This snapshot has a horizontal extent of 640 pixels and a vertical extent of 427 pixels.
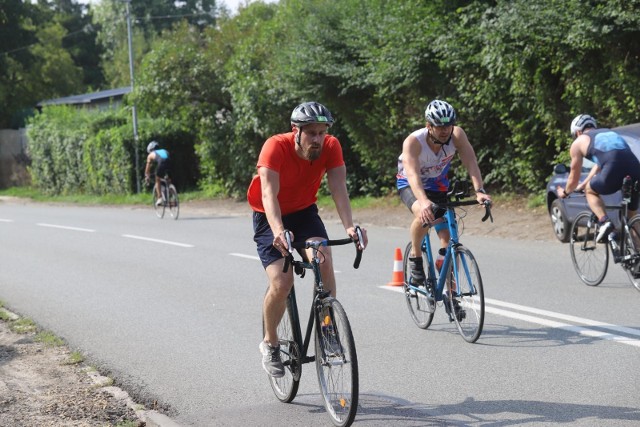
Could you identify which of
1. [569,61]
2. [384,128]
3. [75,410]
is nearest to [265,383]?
[75,410]

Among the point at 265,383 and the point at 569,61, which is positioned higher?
the point at 569,61

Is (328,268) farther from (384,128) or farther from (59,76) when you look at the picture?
(59,76)

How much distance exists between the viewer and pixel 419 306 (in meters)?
8.15

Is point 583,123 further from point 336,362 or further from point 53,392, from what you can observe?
point 53,392

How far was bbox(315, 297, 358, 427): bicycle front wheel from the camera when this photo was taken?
5.04 m

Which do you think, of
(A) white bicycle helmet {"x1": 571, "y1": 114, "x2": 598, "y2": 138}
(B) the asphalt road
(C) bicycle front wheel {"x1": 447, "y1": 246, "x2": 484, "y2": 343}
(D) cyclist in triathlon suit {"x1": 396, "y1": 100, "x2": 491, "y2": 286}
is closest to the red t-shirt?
(B) the asphalt road

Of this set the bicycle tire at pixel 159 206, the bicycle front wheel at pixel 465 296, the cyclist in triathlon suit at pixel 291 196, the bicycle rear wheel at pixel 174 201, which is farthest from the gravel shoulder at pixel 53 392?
the bicycle tire at pixel 159 206

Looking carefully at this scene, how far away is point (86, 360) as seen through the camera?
7480 millimetres

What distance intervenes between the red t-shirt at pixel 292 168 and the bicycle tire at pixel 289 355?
547 millimetres

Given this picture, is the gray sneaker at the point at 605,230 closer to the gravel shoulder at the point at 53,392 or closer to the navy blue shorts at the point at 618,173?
the navy blue shorts at the point at 618,173

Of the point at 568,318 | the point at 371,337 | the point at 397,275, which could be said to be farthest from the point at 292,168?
the point at 397,275

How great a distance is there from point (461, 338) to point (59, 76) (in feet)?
220

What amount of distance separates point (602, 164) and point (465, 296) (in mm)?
2767

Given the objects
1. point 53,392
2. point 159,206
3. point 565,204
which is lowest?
point 53,392
